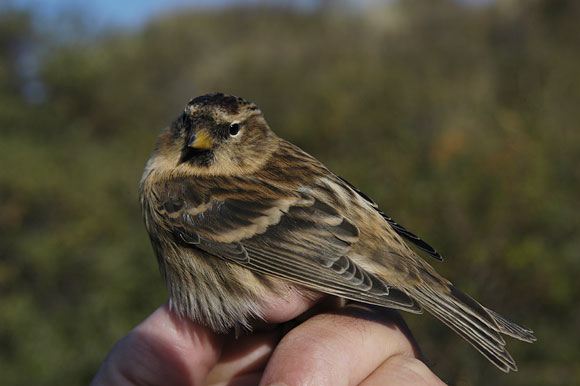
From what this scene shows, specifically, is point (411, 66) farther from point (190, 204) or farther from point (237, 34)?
point (190, 204)

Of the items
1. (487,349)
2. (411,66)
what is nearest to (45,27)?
(411,66)

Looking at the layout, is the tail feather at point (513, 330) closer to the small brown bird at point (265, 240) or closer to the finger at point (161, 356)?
the small brown bird at point (265, 240)

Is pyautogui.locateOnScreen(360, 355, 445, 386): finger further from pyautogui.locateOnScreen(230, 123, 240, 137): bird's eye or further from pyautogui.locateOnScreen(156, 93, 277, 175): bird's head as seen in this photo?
pyautogui.locateOnScreen(230, 123, 240, 137): bird's eye

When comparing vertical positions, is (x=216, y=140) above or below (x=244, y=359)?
above

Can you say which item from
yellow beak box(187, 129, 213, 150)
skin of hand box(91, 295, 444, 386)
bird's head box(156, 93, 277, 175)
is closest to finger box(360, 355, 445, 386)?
skin of hand box(91, 295, 444, 386)

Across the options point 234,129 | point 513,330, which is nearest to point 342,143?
point 234,129

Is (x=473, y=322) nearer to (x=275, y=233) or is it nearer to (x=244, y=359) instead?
(x=275, y=233)

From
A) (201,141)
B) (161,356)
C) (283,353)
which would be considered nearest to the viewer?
(283,353)
